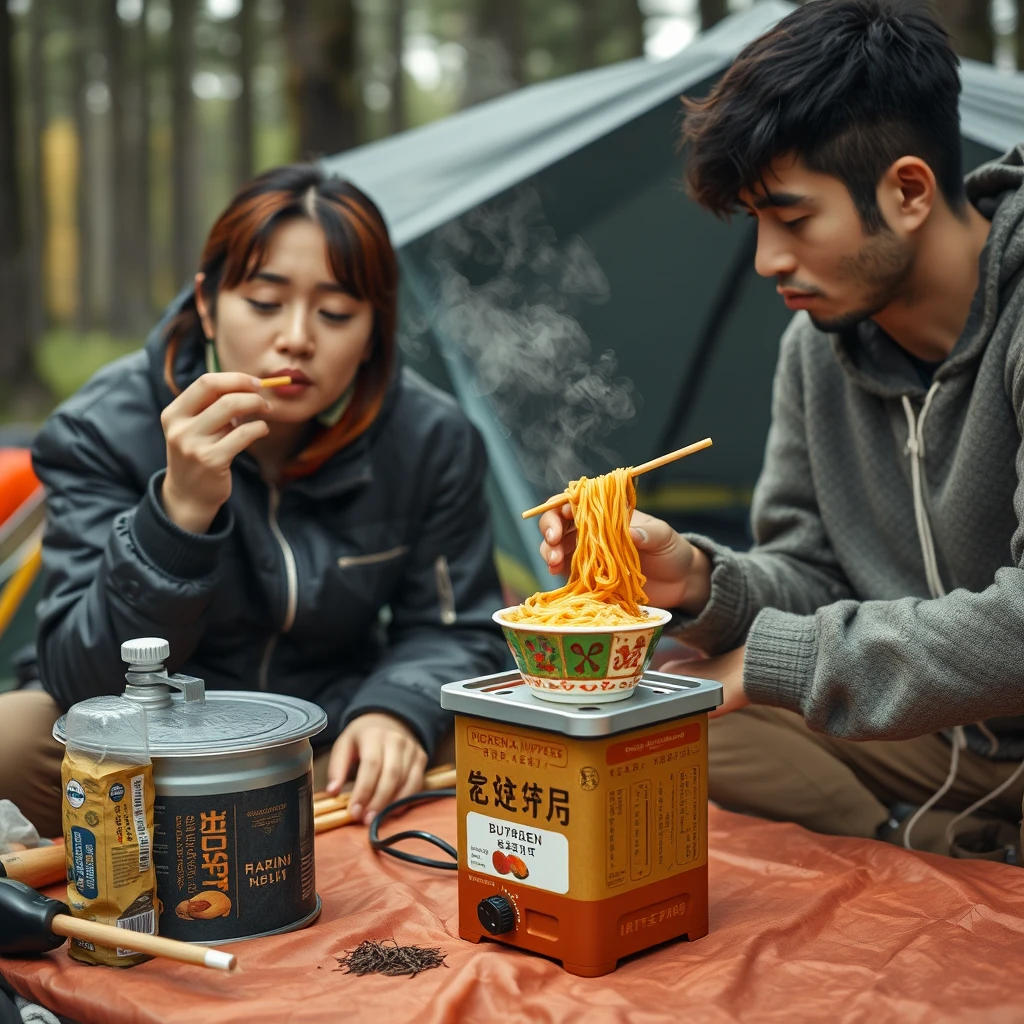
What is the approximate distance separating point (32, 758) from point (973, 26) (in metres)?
5.89

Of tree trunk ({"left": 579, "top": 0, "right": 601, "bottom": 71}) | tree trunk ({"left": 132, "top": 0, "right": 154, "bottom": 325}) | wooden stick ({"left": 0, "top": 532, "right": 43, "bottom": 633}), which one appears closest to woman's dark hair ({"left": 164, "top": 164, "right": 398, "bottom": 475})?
wooden stick ({"left": 0, "top": 532, "right": 43, "bottom": 633})

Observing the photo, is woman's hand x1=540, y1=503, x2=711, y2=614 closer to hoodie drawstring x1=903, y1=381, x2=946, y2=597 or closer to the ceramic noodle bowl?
the ceramic noodle bowl

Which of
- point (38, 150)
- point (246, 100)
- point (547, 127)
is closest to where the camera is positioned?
point (547, 127)

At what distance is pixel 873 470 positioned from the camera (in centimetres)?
229

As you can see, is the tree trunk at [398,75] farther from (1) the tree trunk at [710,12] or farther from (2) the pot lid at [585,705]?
(2) the pot lid at [585,705]

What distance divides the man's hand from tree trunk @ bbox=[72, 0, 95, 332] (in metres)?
17.0

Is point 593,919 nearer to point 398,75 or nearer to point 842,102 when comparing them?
point 842,102

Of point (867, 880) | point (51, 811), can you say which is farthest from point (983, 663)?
point (51, 811)

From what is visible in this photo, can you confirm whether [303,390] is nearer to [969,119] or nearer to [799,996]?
[799,996]

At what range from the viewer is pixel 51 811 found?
2219mm

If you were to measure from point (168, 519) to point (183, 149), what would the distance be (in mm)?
15535

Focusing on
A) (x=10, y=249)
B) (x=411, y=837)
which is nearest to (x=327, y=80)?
(x=10, y=249)

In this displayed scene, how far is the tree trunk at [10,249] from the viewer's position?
28.5ft

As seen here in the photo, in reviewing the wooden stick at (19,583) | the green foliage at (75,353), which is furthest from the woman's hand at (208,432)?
the green foliage at (75,353)
